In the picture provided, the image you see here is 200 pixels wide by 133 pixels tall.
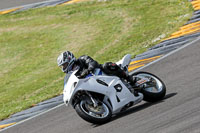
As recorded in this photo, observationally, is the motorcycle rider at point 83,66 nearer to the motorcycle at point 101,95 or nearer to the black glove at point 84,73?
the black glove at point 84,73

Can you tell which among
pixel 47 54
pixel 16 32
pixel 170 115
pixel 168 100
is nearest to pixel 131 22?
pixel 47 54

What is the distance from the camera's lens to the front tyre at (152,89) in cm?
905

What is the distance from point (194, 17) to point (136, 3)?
6.53 metres

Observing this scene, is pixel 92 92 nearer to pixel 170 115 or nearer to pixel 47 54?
pixel 170 115

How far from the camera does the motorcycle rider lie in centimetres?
858

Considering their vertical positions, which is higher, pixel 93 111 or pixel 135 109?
pixel 93 111

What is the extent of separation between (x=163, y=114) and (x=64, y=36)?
1436 cm

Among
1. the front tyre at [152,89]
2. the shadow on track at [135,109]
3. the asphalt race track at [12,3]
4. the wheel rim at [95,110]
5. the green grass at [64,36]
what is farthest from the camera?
the asphalt race track at [12,3]

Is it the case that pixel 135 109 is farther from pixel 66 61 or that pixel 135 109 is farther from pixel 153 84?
pixel 66 61

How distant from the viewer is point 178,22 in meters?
17.4

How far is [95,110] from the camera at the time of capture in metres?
8.40

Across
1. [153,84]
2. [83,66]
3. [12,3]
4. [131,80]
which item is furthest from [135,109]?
[12,3]

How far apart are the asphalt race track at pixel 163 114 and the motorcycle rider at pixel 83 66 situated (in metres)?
0.88

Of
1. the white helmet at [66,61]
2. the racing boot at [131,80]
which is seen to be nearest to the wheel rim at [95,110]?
the white helmet at [66,61]
